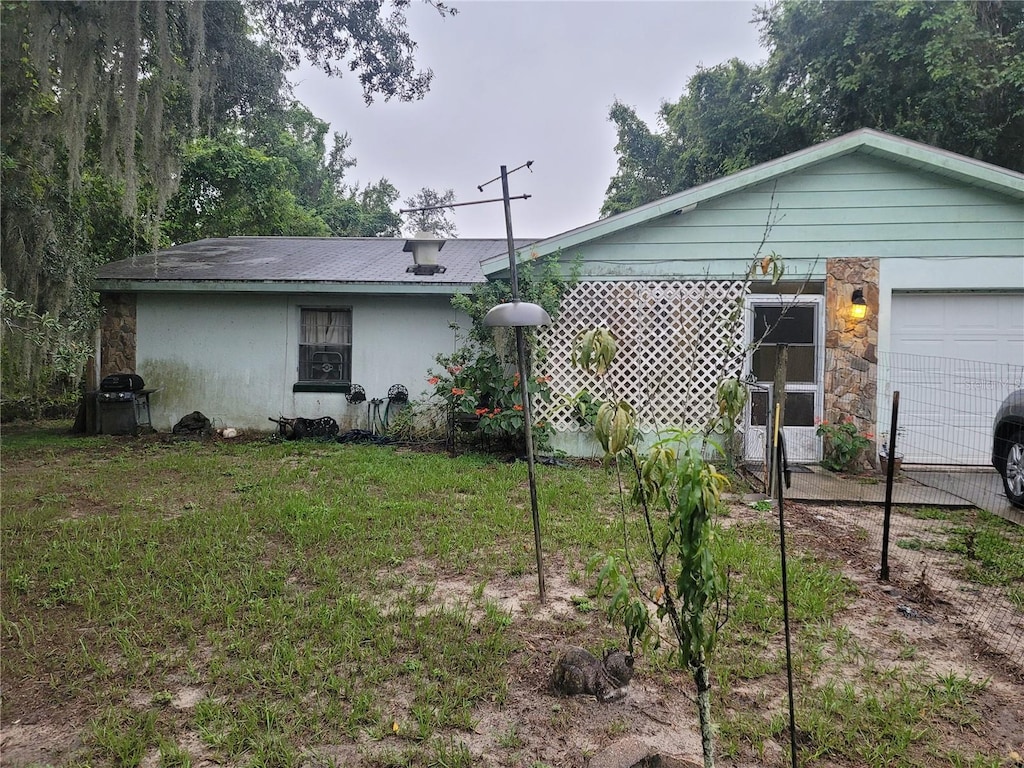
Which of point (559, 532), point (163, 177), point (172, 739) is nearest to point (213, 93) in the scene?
point (163, 177)

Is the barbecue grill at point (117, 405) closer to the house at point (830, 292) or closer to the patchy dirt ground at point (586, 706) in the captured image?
the house at point (830, 292)

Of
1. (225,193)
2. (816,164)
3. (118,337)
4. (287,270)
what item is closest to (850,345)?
(816,164)

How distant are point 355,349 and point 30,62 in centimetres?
451

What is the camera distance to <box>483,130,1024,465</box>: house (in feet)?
20.7

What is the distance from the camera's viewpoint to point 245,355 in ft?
27.8

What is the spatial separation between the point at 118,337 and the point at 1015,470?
420 inches

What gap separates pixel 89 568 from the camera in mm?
3379

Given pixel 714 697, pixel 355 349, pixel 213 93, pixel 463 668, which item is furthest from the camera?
pixel 355 349

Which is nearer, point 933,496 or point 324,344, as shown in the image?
point 933,496

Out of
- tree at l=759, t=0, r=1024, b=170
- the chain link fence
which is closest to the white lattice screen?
the chain link fence

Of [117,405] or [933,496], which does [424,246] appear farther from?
[117,405]

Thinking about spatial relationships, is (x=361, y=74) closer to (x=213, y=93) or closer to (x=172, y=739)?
(x=213, y=93)

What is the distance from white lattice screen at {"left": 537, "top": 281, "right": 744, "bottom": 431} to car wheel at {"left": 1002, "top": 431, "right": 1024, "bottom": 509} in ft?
8.56

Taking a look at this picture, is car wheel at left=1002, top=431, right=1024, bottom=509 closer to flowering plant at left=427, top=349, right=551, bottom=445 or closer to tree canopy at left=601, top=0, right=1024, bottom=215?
flowering plant at left=427, top=349, right=551, bottom=445
